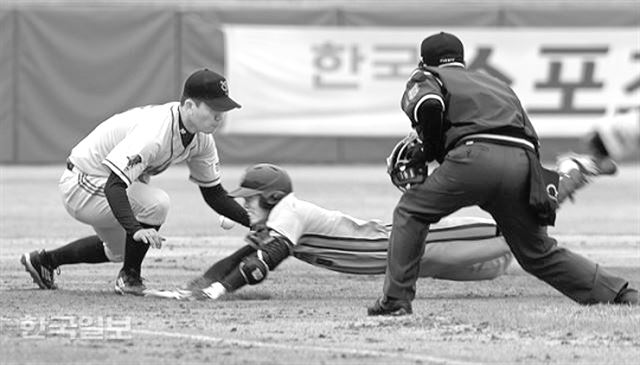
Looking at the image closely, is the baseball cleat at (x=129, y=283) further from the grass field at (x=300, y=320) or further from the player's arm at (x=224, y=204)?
the player's arm at (x=224, y=204)

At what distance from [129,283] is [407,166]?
85.4 inches

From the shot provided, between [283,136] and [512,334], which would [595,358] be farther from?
[283,136]

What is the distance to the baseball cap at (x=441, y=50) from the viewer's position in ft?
26.2

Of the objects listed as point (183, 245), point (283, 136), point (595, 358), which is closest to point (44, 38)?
point (283, 136)

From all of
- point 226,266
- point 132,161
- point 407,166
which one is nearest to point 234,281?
point 226,266

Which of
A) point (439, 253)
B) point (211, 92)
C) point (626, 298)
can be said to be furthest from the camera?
point (439, 253)

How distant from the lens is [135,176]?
8.70m

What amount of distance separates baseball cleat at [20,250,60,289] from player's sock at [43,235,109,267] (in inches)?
1.5

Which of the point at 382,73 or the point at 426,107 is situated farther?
the point at 382,73

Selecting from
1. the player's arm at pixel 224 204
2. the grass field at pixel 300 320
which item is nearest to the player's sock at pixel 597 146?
the grass field at pixel 300 320

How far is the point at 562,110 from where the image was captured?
24.1 metres

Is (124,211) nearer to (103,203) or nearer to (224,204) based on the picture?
(103,203)

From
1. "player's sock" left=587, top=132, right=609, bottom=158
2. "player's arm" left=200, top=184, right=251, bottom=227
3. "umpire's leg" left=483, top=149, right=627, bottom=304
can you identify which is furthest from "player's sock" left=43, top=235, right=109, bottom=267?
"player's sock" left=587, top=132, right=609, bottom=158

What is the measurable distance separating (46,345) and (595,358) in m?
2.53
